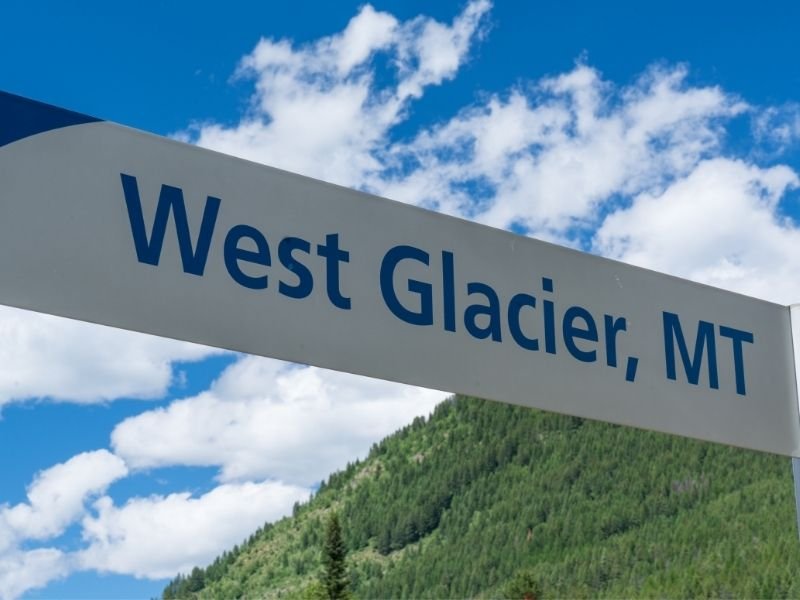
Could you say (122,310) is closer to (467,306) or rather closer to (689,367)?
(467,306)

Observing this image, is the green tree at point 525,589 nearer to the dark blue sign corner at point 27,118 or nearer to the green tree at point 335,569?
the green tree at point 335,569

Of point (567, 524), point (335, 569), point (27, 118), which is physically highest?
point (567, 524)

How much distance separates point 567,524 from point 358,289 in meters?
155

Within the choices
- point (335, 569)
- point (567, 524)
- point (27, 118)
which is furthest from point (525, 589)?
point (27, 118)

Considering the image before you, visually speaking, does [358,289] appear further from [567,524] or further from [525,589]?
[567,524]

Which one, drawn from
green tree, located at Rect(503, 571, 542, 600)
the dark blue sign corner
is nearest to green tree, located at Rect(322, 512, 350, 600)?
green tree, located at Rect(503, 571, 542, 600)

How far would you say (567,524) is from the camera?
15412 centimetres

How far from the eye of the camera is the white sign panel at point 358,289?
2.74m

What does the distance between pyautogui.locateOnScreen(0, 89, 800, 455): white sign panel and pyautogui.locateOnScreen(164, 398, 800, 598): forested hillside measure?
9799 cm

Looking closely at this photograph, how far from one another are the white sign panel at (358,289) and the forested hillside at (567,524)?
97989mm

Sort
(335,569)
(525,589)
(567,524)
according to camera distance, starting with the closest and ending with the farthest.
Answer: (335,569), (525,589), (567,524)

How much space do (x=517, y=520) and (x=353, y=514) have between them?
3618 centimetres

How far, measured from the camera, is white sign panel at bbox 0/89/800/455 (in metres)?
2.74

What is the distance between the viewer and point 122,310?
274 centimetres
